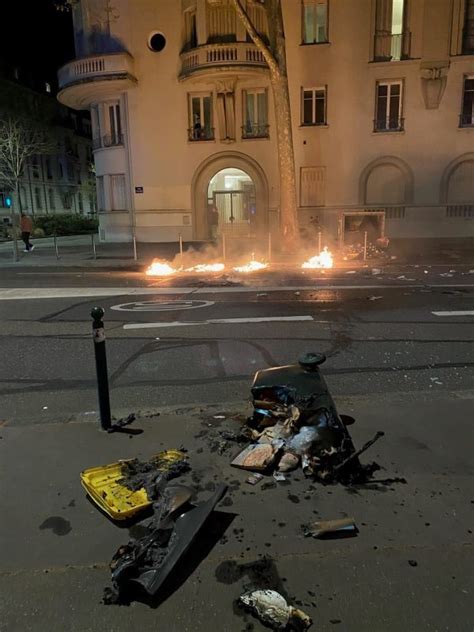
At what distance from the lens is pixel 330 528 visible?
2664 mm

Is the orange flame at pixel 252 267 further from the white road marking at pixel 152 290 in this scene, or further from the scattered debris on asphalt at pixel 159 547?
the scattered debris on asphalt at pixel 159 547

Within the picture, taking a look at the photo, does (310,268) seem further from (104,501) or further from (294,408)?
(104,501)

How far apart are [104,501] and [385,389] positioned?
3.10 meters

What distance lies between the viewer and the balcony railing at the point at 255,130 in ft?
78.8

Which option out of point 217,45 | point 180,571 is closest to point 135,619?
point 180,571

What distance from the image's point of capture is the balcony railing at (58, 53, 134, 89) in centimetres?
2361

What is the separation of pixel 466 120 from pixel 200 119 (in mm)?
12802

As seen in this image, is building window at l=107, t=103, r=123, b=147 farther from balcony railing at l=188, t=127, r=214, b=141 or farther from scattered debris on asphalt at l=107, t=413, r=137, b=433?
scattered debris on asphalt at l=107, t=413, r=137, b=433

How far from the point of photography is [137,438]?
3807 millimetres

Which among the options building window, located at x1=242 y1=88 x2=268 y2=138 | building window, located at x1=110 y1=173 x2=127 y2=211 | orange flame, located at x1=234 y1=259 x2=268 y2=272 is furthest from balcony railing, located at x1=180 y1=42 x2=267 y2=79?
orange flame, located at x1=234 y1=259 x2=268 y2=272

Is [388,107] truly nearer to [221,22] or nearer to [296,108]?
[296,108]

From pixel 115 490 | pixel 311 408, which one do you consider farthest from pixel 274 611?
pixel 311 408

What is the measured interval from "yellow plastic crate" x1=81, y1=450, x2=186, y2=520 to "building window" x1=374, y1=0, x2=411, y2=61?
24.5 meters

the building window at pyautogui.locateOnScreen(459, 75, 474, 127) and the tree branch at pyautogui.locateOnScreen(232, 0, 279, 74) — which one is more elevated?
the tree branch at pyautogui.locateOnScreen(232, 0, 279, 74)
